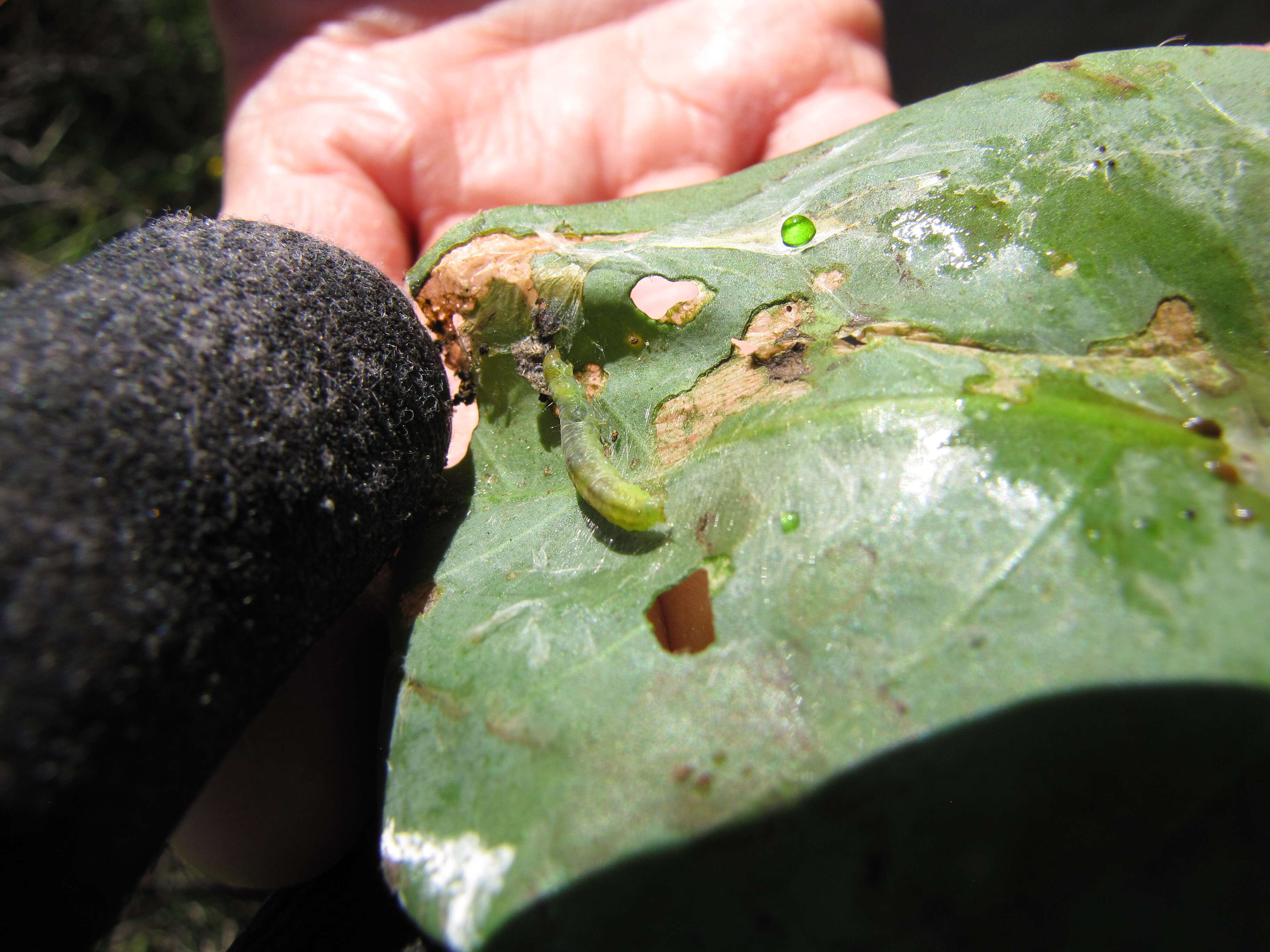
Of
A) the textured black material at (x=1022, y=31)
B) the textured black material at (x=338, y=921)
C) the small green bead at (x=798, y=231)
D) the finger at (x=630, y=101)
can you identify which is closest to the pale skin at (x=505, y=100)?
the finger at (x=630, y=101)

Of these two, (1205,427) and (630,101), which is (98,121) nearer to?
(630,101)

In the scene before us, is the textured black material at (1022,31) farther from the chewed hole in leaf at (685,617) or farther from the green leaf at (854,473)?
the chewed hole in leaf at (685,617)

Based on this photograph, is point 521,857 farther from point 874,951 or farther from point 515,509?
point 515,509

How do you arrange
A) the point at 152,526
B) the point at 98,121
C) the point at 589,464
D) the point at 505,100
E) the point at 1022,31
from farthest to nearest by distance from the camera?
the point at 98,121 → the point at 1022,31 → the point at 505,100 → the point at 589,464 → the point at 152,526

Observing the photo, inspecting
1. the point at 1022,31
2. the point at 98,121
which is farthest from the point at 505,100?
the point at 98,121

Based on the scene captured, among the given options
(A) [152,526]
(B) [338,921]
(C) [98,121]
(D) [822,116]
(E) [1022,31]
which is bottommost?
(B) [338,921]

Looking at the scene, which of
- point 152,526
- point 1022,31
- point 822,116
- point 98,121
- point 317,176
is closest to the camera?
point 152,526

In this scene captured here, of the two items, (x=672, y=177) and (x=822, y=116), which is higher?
(x=822, y=116)
